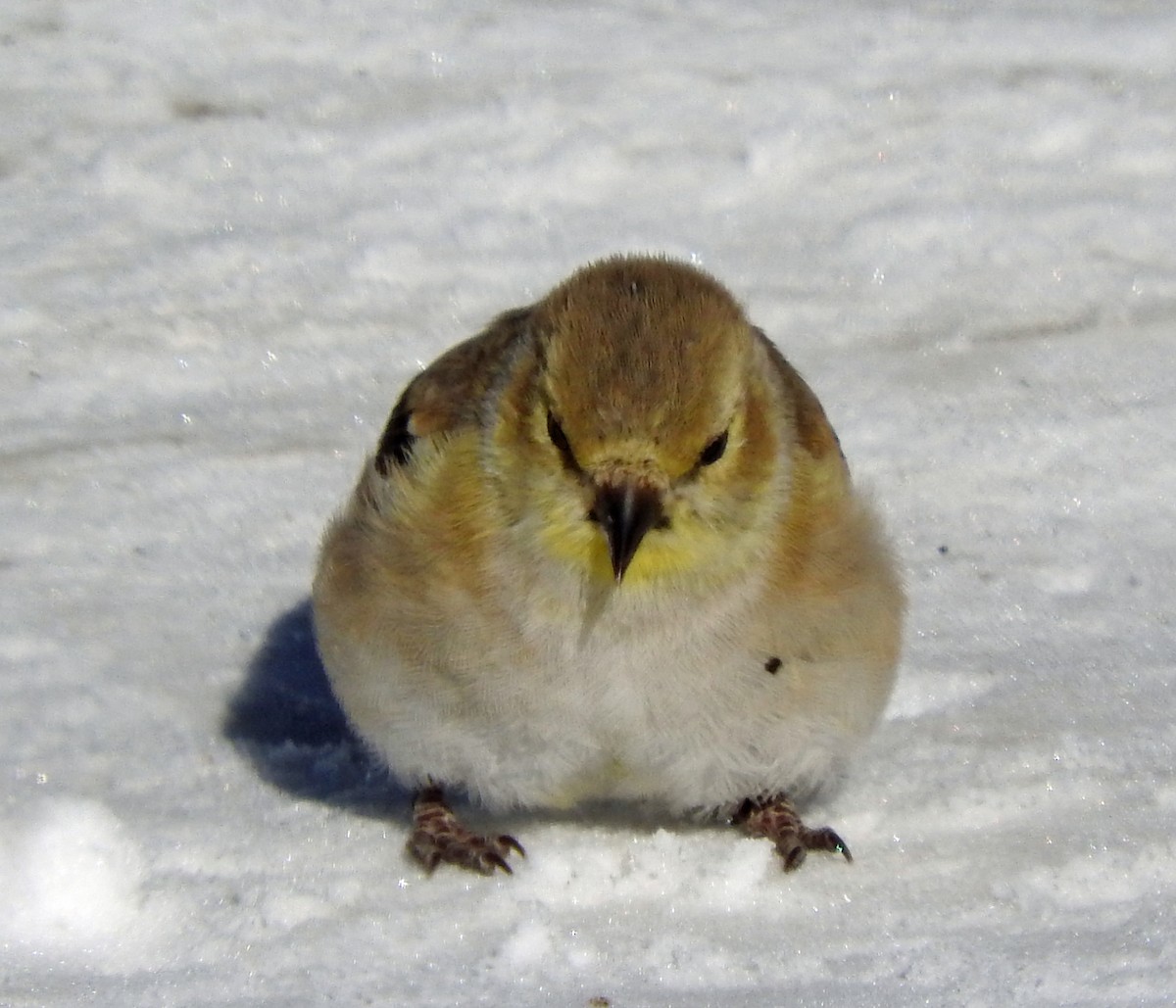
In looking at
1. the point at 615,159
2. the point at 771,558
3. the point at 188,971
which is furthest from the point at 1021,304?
the point at 188,971

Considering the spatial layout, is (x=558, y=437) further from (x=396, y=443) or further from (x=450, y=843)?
(x=450, y=843)

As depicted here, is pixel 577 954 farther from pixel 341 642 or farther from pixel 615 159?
pixel 615 159

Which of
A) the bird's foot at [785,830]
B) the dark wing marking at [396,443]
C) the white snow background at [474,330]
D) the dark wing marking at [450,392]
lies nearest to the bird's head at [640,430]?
the dark wing marking at [450,392]

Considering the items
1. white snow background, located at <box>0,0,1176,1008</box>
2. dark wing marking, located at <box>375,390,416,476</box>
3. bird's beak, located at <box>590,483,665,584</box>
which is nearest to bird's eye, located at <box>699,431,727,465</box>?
bird's beak, located at <box>590,483,665,584</box>

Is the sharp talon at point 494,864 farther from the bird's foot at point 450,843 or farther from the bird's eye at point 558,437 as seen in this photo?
the bird's eye at point 558,437

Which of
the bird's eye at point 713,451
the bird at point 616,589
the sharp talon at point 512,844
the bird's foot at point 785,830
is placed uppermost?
the bird's eye at point 713,451

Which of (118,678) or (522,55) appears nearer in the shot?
(118,678)
